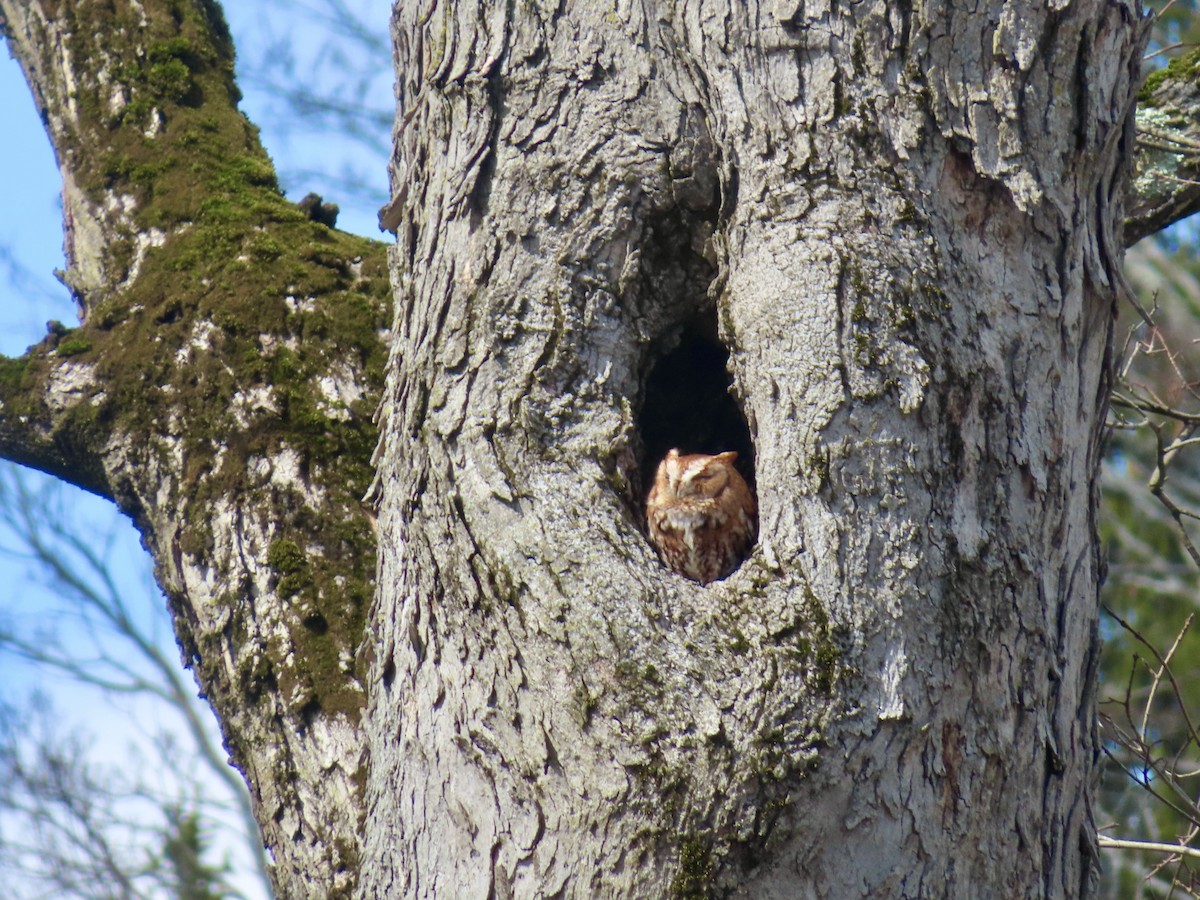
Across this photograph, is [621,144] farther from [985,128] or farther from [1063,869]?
[1063,869]

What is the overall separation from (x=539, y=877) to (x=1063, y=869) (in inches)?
40.7

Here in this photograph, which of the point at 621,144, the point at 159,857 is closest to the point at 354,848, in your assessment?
the point at 621,144

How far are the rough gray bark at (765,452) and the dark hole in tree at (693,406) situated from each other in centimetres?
48

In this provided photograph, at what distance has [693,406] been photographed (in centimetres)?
362

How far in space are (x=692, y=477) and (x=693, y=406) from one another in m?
0.31

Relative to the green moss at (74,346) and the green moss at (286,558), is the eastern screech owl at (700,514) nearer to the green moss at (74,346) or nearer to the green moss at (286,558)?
the green moss at (286,558)

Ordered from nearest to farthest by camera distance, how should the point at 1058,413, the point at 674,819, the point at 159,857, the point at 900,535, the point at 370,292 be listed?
1. the point at 674,819
2. the point at 900,535
3. the point at 1058,413
4. the point at 370,292
5. the point at 159,857

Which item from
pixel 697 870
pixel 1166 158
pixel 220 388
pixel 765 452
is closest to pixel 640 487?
pixel 765 452

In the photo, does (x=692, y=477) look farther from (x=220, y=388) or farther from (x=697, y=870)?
(x=697, y=870)

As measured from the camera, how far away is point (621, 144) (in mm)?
2568

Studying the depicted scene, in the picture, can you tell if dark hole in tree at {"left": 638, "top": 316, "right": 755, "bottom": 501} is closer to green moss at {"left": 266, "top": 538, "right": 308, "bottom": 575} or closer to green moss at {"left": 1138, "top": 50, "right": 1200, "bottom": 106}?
green moss at {"left": 266, "top": 538, "right": 308, "bottom": 575}

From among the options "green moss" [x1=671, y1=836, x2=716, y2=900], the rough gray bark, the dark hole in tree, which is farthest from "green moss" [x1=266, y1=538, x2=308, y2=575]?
"green moss" [x1=671, y1=836, x2=716, y2=900]

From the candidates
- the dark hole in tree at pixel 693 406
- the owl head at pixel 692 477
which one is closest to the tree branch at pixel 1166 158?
the dark hole in tree at pixel 693 406

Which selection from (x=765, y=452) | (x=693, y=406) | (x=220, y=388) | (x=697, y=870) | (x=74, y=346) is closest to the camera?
(x=697, y=870)
